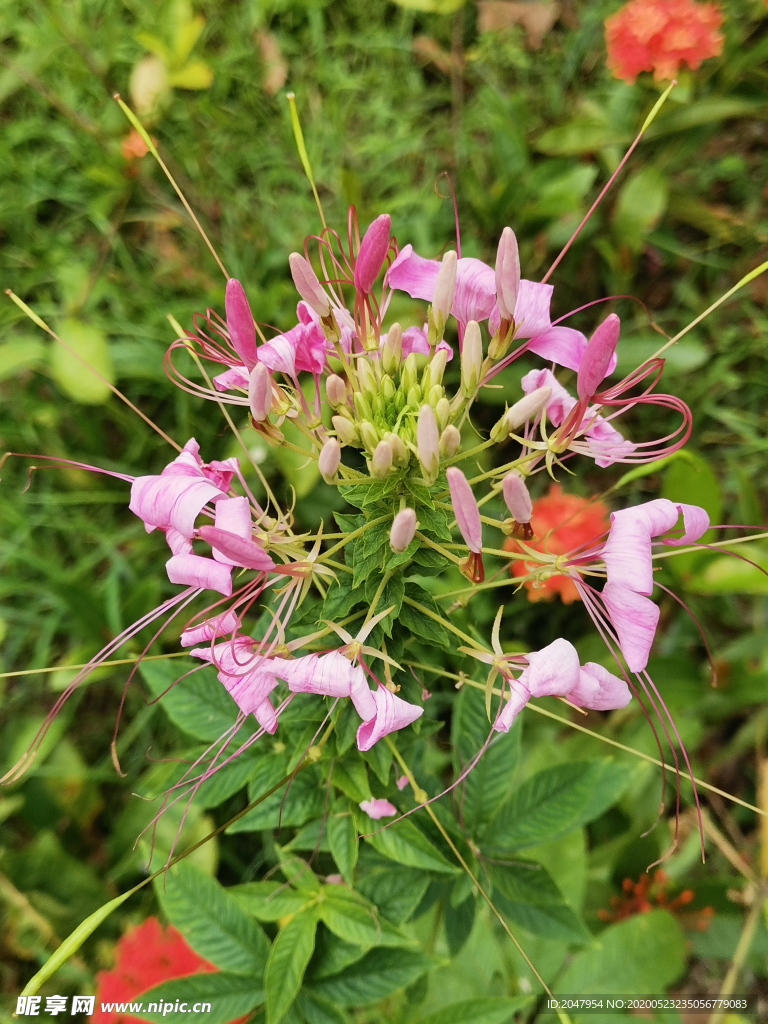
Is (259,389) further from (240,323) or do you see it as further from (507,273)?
(507,273)

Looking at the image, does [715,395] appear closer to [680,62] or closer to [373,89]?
[680,62]

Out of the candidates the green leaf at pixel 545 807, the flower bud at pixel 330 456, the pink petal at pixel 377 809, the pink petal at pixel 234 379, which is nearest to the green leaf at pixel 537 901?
the green leaf at pixel 545 807

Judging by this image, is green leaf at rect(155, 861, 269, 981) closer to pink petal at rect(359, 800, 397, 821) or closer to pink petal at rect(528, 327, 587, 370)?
pink petal at rect(359, 800, 397, 821)

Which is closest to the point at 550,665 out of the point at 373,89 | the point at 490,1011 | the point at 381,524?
the point at 381,524

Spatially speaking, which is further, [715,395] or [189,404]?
[715,395]

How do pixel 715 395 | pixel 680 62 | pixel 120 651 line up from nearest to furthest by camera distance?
pixel 120 651
pixel 680 62
pixel 715 395

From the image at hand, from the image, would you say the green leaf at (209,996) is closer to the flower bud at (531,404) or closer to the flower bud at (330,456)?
the flower bud at (330,456)
